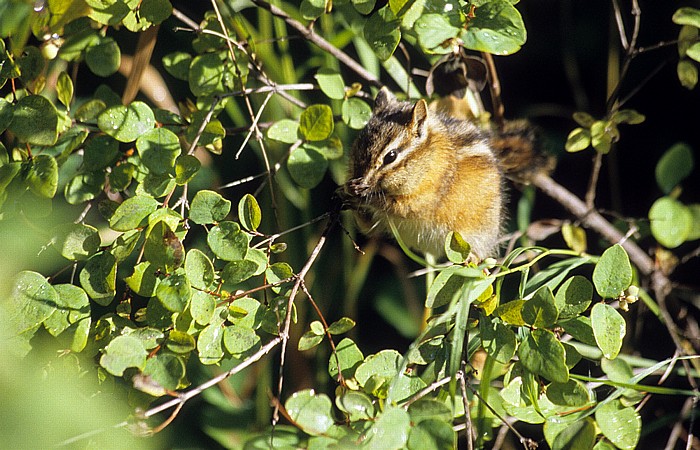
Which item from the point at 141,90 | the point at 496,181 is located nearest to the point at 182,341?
the point at 496,181

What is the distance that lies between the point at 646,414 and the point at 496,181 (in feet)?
2.77

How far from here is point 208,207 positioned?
3.14 ft

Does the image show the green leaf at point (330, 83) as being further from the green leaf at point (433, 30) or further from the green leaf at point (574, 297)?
the green leaf at point (574, 297)

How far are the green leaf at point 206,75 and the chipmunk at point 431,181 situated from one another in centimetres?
32

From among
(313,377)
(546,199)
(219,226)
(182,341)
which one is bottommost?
(313,377)

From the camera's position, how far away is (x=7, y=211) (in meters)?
1.00

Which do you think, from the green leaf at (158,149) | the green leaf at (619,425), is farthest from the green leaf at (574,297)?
the green leaf at (158,149)

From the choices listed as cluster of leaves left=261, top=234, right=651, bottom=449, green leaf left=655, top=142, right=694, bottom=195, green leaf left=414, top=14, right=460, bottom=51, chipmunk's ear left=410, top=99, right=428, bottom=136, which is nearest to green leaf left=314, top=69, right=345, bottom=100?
chipmunk's ear left=410, top=99, right=428, bottom=136

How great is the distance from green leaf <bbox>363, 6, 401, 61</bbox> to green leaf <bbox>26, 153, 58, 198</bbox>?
19.9 inches

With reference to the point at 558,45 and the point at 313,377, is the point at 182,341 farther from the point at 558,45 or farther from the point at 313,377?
the point at 558,45

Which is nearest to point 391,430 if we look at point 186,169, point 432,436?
→ point 432,436

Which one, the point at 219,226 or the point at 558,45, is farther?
the point at 558,45

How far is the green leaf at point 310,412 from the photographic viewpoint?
875mm

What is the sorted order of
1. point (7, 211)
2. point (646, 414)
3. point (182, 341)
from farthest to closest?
point (646, 414) → point (7, 211) → point (182, 341)
